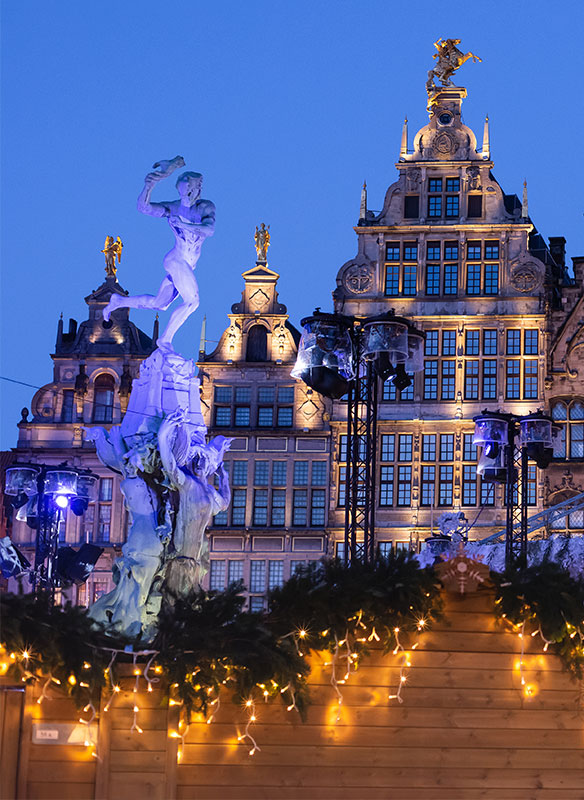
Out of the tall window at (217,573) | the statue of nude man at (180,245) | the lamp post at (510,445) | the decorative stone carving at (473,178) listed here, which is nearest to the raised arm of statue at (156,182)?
the statue of nude man at (180,245)

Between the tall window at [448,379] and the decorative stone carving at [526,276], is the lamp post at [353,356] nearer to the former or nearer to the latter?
the tall window at [448,379]

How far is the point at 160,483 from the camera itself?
1734 cm

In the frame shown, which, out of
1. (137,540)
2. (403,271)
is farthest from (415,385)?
(137,540)

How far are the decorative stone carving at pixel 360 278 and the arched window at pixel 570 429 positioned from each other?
4858 millimetres

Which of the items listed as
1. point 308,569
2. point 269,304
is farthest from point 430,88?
point 308,569

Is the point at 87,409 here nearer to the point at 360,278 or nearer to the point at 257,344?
the point at 257,344

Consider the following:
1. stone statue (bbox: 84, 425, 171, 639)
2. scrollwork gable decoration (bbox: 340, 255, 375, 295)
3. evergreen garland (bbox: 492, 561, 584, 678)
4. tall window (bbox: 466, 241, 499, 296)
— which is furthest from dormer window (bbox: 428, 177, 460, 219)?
evergreen garland (bbox: 492, 561, 584, 678)

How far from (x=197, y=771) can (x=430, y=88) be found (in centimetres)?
2381

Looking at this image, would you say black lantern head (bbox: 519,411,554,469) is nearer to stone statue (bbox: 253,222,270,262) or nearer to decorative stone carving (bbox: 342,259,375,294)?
decorative stone carving (bbox: 342,259,375,294)

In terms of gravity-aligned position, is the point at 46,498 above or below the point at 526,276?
below

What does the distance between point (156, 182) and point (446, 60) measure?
19481 millimetres

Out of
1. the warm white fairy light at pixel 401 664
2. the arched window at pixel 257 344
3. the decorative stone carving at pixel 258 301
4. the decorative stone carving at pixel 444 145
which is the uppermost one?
the decorative stone carving at pixel 444 145

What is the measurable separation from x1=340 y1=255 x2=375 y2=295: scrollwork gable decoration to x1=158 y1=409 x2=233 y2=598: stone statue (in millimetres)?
17871

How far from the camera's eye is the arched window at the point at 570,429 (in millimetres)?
34156
